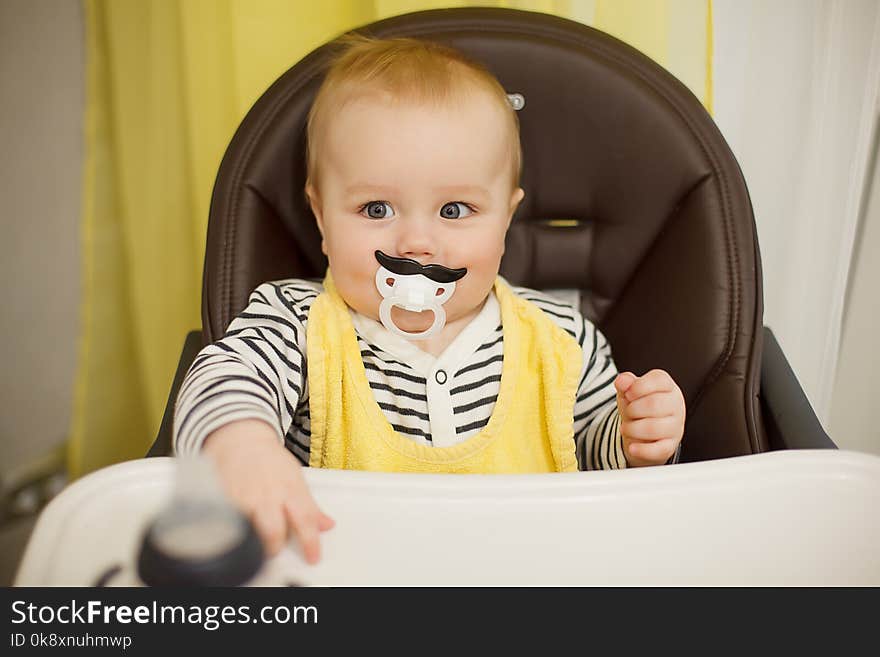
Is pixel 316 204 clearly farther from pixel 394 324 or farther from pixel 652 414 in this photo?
pixel 652 414

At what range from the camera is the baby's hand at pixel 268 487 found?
568mm

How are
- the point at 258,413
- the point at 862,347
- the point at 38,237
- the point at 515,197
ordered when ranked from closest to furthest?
1. the point at 258,413
2. the point at 515,197
3. the point at 862,347
4. the point at 38,237

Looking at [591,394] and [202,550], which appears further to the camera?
[591,394]

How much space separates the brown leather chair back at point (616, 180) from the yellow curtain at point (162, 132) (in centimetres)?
27

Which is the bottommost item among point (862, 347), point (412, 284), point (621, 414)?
point (862, 347)

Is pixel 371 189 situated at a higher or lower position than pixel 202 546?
higher

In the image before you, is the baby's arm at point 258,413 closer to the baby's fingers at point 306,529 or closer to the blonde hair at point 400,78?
the baby's fingers at point 306,529

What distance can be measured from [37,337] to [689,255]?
1080mm

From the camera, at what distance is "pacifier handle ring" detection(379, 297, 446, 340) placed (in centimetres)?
78

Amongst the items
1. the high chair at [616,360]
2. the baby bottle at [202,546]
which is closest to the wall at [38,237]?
the high chair at [616,360]

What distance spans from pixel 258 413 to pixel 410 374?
0.22 metres

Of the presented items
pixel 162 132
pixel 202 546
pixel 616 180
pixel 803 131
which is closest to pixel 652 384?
pixel 616 180

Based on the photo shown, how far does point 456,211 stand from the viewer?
0.81m

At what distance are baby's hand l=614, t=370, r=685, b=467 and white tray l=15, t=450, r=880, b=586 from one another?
92mm
